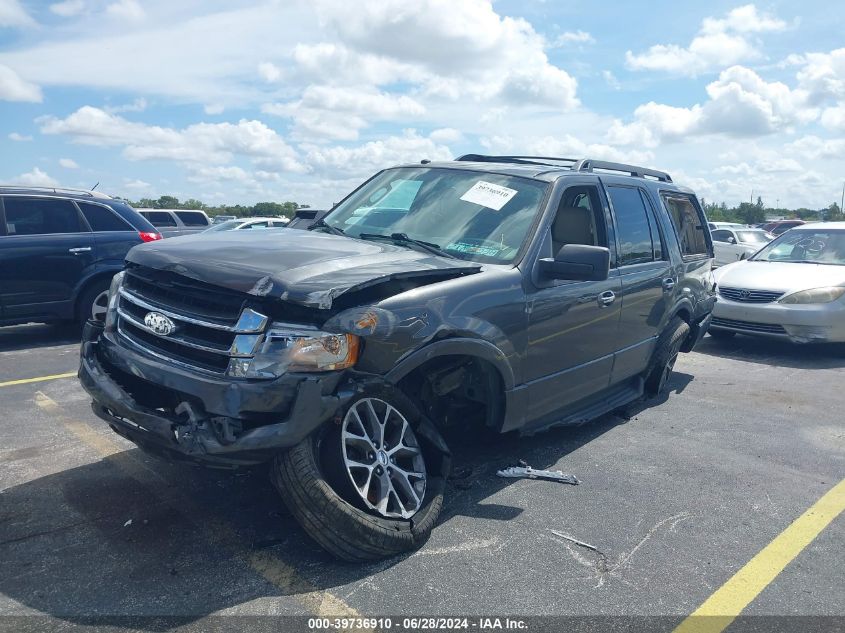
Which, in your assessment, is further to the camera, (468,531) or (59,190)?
(59,190)

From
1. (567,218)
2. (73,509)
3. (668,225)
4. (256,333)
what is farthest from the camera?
(668,225)

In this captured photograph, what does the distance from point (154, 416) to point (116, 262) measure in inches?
233

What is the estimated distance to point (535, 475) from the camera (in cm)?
438

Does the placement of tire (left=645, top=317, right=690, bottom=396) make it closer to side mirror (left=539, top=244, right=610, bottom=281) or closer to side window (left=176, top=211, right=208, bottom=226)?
side mirror (left=539, top=244, right=610, bottom=281)

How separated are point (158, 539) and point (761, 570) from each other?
2.84m

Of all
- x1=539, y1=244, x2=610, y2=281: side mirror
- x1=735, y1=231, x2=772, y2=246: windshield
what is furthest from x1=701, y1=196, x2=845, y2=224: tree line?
x1=539, y1=244, x2=610, y2=281: side mirror

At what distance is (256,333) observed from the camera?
3.07 metres

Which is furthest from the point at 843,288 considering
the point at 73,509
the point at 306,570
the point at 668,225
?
the point at 73,509

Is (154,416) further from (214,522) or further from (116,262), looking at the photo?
(116,262)

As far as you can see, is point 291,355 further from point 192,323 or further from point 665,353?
point 665,353

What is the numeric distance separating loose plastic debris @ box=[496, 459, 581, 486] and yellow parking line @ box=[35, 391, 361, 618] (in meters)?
1.61

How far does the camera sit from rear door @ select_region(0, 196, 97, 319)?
775 centimetres

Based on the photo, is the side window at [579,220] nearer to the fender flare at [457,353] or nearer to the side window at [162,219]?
the fender flare at [457,353]

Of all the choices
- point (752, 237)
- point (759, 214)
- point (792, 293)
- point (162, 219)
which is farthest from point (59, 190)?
point (759, 214)
